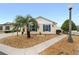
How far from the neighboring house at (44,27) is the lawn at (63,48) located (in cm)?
20

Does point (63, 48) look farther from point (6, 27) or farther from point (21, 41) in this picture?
point (6, 27)

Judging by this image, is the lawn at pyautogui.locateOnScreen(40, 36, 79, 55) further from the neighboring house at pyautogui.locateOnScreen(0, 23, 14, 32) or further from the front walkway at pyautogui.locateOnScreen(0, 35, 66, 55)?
the neighboring house at pyautogui.locateOnScreen(0, 23, 14, 32)

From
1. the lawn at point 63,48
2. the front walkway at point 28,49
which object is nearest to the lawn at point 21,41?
the front walkway at point 28,49

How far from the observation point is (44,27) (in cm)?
627

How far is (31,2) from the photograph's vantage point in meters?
6.13

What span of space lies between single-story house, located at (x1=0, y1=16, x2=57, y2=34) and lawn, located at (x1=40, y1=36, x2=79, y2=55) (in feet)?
0.67

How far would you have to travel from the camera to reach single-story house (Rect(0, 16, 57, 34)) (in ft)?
20.4

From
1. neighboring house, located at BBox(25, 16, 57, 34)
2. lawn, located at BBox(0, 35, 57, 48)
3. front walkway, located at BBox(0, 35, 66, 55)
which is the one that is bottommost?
front walkway, located at BBox(0, 35, 66, 55)

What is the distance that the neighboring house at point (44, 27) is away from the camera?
245 inches

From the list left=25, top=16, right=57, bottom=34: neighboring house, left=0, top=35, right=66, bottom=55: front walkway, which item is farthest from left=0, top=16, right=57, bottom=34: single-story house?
left=0, top=35, right=66, bottom=55: front walkway

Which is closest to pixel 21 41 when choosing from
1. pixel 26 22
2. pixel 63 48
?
pixel 26 22

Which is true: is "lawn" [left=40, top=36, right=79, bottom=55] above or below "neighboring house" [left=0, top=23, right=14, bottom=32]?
below

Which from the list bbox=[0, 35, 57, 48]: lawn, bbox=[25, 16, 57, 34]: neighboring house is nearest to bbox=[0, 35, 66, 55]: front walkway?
bbox=[0, 35, 57, 48]: lawn
